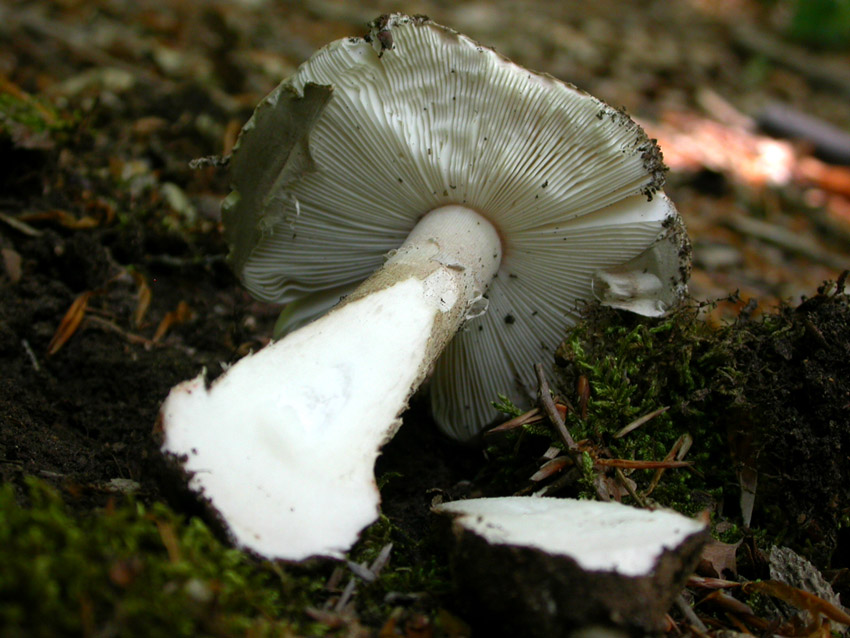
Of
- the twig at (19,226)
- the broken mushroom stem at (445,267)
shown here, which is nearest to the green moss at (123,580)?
→ the broken mushroom stem at (445,267)

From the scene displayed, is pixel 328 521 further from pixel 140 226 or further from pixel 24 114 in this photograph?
pixel 24 114

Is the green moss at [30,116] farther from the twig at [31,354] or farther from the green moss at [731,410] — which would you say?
the green moss at [731,410]

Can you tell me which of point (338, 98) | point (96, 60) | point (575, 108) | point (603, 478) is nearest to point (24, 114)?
point (96, 60)

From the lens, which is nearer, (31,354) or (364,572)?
(364,572)

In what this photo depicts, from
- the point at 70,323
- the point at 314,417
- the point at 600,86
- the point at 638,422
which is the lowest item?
the point at 70,323

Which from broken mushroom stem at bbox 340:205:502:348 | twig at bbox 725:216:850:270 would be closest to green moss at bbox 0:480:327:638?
broken mushroom stem at bbox 340:205:502:348

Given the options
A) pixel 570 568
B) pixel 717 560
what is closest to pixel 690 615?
pixel 717 560

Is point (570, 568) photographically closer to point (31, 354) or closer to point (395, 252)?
point (395, 252)
